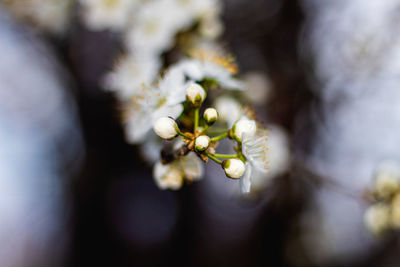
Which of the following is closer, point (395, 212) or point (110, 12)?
point (395, 212)

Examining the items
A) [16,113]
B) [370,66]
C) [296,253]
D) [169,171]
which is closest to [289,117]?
[370,66]

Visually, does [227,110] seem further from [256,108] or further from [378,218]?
[256,108]

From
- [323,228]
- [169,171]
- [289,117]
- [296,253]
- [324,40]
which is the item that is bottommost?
[169,171]

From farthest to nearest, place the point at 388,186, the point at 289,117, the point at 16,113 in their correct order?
the point at 16,113 → the point at 289,117 → the point at 388,186

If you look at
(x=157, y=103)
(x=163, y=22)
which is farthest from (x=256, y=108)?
(x=157, y=103)

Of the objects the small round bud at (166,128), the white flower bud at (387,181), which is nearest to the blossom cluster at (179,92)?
the small round bud at (166,128)

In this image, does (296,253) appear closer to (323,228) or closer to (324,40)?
(323,228)
